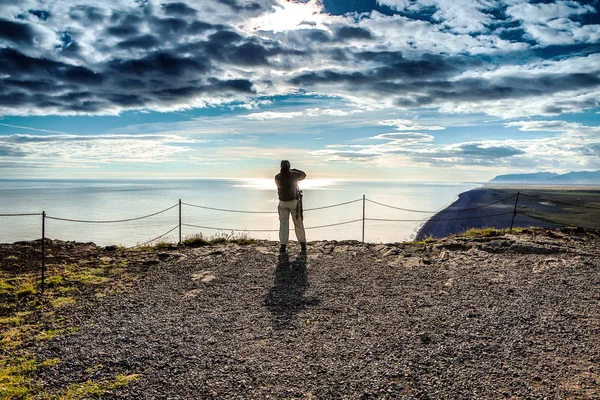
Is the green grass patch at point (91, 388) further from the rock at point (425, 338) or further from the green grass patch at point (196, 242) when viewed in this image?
the green grass patch at point (196, 242)

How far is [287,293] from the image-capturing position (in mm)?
7742

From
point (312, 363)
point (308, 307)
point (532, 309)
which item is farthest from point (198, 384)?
point (532, 309)

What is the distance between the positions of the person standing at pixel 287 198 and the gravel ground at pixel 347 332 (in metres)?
1.49

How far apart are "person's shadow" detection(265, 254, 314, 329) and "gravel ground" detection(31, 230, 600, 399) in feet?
0.12

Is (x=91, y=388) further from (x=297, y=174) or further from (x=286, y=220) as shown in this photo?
(x=297, y=174)

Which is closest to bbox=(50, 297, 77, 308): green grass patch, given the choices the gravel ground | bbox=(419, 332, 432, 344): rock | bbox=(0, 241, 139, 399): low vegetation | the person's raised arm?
bbox=(0, 241, 139, 399): low vegetation

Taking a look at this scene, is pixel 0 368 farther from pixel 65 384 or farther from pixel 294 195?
pixel 294 195

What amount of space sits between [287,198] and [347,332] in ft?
19.4

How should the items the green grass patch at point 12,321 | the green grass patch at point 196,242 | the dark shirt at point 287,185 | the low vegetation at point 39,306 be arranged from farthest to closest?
1. the green grass patch at point 196,242
2. the dark shirt at point 287,185
3. the green grass patch at point 12,321
4. the low vegetation at point 39,306

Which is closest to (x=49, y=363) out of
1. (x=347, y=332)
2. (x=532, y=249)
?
(x=347, y=332)

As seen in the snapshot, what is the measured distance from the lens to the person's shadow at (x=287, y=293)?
6436 mm

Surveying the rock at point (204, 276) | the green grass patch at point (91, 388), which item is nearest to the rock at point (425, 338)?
the green grass patch at point (91, 388)

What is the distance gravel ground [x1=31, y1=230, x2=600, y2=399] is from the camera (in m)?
4.30

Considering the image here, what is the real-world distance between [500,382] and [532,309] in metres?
2.86
